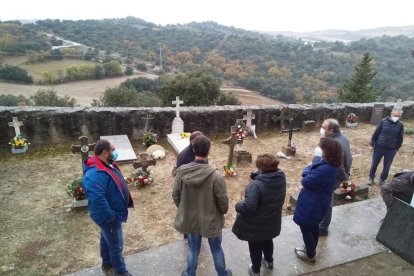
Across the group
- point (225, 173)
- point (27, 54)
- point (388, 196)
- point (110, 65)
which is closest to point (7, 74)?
point (27, 54)

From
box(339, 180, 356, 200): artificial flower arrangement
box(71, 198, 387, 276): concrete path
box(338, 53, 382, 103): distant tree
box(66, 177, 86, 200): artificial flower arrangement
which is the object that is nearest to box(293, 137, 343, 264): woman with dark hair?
box(71, 198, 387, 276): concrete path

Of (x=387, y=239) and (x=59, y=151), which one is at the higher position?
(x=387, y=239)

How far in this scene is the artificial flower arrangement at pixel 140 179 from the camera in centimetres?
530

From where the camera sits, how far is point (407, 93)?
3434cm

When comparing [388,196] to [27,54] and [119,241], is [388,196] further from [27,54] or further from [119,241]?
[27,54]

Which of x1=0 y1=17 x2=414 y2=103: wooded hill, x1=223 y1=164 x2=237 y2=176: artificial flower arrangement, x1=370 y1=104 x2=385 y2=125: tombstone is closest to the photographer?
x1=223 y1=164 x2=237 y2=176: artificial flower arrangement

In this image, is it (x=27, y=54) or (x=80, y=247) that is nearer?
(x=80, y=247)

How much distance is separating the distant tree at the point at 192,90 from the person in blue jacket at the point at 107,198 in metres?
22.7

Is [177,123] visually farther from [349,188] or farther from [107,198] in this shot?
[107,198]

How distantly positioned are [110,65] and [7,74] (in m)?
13.9

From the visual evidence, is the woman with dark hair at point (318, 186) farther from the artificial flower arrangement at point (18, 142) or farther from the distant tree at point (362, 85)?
the distant tree at point (362, 85)

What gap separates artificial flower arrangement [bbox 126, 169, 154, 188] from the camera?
5301mm

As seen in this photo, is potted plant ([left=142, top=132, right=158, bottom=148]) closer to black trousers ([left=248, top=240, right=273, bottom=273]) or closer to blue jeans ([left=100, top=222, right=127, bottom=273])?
blue jeans ([left=100, top=222, right=127, bottom=273])

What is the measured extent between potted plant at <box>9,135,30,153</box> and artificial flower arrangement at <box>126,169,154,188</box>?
2.58 m
